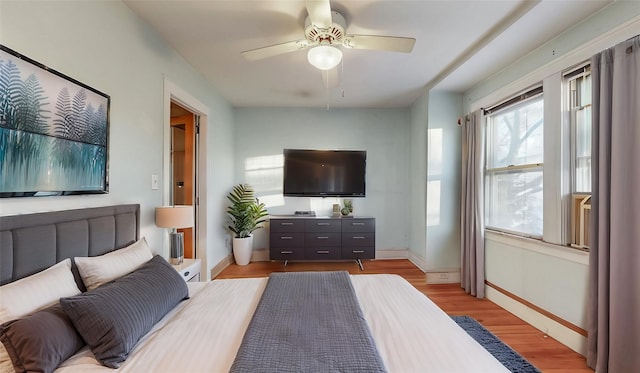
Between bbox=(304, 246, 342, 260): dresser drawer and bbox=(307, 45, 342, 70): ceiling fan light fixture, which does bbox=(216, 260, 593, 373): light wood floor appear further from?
bbox=(307, 45, 342, 70): ceiling fan light fixture

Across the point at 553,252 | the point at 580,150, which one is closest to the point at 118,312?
the point at 553,252

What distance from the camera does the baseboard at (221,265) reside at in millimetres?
3479

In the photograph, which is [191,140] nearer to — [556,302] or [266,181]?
[266,181]

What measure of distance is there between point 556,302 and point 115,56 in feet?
12.7

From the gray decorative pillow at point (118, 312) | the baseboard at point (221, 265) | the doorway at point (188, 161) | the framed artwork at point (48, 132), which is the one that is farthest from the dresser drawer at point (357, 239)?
the framed artwork at point (48, 132)

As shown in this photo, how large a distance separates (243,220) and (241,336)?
2.90 meters

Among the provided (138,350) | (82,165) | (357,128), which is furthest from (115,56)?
(357,128)

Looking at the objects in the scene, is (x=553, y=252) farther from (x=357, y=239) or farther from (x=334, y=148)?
(x=334, y=148)

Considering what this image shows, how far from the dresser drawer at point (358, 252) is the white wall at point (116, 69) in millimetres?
2417

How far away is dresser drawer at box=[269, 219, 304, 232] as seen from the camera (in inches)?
153

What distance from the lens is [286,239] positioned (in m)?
3.90

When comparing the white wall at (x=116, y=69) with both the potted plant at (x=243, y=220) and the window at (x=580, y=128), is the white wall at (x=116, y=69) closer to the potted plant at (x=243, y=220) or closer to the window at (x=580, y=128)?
the potted plant at (x=243, y=220)

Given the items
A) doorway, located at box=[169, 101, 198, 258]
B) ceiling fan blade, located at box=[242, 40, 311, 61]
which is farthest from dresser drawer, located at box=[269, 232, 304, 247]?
ceiling fan blade, located at box=[242, 40, 311, 61]

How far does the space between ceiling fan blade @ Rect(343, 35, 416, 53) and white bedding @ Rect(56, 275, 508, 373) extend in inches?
67.6
